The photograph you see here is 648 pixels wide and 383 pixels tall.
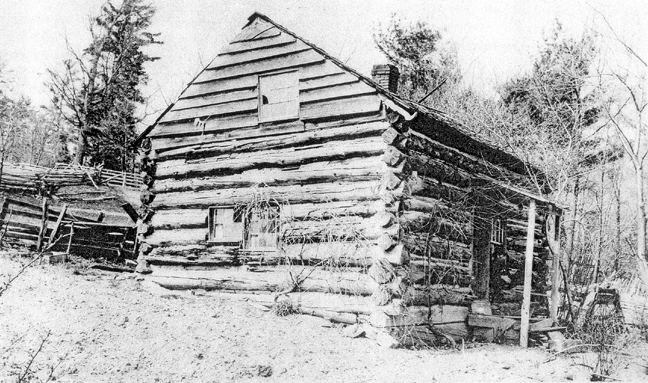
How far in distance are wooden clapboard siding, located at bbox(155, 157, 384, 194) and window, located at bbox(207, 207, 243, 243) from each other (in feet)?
1.75

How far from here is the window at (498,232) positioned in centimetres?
1395

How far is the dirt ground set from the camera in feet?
24.6

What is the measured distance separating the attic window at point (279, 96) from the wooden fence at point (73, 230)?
8.39 meters

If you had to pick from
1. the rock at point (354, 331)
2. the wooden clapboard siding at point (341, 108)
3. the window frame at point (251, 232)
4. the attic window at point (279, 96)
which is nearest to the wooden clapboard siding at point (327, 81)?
the attic window at point (279, 96)

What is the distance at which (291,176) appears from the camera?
36.7ft

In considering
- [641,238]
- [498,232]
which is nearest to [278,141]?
[498,232]

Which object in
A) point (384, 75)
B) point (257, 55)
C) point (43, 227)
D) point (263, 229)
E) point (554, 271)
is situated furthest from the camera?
point (43, 227)

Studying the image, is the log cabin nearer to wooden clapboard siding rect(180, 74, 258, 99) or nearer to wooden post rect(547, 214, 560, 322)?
wooden clapboard siding rect(180, 74, 258, 99)

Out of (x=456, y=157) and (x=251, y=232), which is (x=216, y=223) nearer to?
(x=251, y=232)

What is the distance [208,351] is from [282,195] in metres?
3.90

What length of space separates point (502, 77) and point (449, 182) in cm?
1753

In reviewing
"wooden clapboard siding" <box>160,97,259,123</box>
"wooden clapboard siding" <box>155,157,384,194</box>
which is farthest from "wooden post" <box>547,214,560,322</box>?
"wooden clapboard siding" <box>160,97,259,123</box>

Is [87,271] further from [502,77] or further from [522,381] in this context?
[502,77]

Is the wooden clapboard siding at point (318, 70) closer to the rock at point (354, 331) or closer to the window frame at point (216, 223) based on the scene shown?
the window frame at point (216, 223)
